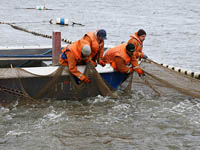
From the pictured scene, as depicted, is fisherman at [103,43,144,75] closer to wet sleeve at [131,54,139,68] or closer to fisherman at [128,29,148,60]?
wet sleeve at [131,54,139,68]

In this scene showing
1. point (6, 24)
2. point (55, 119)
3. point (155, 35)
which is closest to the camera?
point (55, 119)

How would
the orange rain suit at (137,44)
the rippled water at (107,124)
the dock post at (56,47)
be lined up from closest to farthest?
1. the rippled water at (107,124)
2. the dock post at (56,47)
3. the orange rain suit at (137,44)

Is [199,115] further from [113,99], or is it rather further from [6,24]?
[6,24]

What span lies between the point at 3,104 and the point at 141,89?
11.4 ft

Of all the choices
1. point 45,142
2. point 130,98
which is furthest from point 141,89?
point 45,142

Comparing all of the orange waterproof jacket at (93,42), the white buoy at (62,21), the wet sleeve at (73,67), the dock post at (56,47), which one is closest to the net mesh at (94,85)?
the wet sleeve at (73,67)

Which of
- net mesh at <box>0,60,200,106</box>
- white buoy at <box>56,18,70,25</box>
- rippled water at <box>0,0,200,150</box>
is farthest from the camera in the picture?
white buoy at <box>56,18,70,25</box>

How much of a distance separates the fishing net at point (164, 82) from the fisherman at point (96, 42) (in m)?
1.10

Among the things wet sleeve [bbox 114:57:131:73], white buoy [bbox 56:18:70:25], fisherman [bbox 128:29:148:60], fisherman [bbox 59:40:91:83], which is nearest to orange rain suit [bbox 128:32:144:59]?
fisherman [bbox 128:29:148:60]

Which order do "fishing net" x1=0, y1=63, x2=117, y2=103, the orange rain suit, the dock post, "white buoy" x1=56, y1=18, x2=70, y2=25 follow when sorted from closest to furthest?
"fishing net" x1=0, y1=63, x2=117, y2=103
the dock post
the orange rain suit
"white buoy" x1=56, y1=18, x2=70, y2=25

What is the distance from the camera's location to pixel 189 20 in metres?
27.2

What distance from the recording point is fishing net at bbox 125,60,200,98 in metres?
8.11

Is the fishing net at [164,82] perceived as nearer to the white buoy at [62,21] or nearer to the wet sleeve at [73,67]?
the wet sleeve at [73,67]

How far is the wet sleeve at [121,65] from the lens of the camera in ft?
26.5
